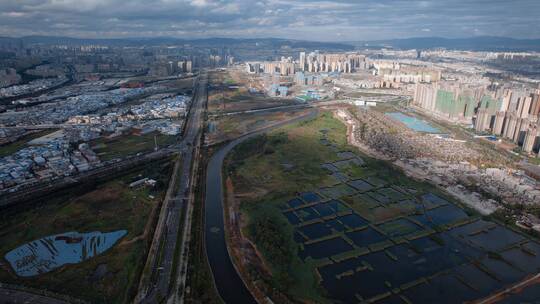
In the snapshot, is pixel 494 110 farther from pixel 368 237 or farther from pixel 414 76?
pixel 414 76

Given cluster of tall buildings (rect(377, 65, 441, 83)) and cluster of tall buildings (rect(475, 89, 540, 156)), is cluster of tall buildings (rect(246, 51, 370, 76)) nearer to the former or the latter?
cluster of tall buildings (rect(377, 65, 441, 83))

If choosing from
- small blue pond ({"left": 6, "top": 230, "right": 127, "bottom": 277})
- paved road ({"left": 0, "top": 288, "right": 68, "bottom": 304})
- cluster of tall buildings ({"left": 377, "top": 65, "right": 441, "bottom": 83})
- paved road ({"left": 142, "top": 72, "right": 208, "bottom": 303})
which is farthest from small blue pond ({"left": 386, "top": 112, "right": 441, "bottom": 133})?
paved road ({"left": 0, "top": 288, "right": 68, "bottom": 304})

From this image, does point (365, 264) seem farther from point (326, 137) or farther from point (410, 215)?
point (326, 137)

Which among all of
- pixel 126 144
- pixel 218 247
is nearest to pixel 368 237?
pixel 218 247

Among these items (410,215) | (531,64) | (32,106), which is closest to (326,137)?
(410,215)

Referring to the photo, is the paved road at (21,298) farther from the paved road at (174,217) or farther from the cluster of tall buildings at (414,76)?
the cluster of tall buildings at (414,76)
